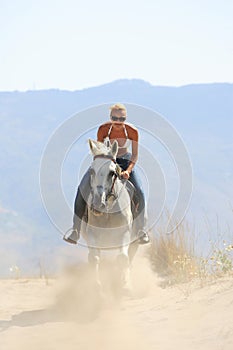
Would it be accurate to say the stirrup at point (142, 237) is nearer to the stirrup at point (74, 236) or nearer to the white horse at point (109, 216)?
the white horse at point (109, 216)

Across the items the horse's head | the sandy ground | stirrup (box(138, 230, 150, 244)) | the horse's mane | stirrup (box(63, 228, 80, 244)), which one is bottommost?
the sandy ground

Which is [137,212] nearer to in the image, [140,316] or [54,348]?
[140,316]


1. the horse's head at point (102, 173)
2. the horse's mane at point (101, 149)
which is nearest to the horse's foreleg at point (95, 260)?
the horse's head at point (102, 173)

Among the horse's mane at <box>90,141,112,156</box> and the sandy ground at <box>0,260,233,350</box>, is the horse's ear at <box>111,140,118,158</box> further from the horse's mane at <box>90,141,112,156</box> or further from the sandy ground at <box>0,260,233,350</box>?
the sandy ground at <box>0,260,233,350</box>

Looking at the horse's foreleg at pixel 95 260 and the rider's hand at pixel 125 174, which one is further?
the rider's hand at pixel 125 174

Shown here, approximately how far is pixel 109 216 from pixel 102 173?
2.80ft

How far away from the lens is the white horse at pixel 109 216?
8.07 meters

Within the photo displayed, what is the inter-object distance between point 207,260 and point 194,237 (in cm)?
174

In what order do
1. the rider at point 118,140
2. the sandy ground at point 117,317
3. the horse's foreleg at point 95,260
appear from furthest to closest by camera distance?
1. the rider at point 118,140
2. the horse's foreleg at point 95,260
3. the sandy ground at point 117,317

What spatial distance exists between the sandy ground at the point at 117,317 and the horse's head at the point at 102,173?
1.45 meters

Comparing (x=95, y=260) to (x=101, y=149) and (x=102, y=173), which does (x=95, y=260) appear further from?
(x=101, y=149)

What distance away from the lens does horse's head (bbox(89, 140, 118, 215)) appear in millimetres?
7871

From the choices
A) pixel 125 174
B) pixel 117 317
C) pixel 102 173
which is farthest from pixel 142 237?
pixel 117 317

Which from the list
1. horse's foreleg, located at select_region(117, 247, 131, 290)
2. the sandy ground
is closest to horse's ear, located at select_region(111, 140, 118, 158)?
horse's foreleg, located at select_region(117, 247, 131, 290)
